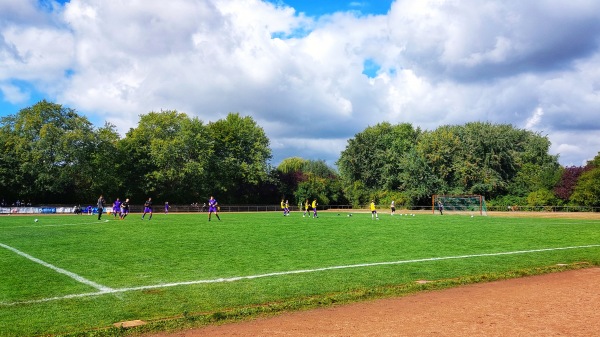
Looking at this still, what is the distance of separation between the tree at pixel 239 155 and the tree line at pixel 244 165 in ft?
0.57

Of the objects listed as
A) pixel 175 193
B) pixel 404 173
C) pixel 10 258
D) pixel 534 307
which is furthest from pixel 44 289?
pixel 404 173

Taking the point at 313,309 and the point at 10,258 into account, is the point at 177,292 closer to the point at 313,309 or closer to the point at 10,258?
the point at 313,309

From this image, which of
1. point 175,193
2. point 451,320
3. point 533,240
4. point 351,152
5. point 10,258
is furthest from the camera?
point 351,152

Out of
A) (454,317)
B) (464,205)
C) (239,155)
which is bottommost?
(454,317)

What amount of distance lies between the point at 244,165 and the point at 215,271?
61824 mm

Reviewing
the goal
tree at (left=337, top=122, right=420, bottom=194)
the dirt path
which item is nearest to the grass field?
the dirt path

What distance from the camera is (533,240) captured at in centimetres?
1898

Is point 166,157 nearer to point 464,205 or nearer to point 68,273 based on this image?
point 464,205

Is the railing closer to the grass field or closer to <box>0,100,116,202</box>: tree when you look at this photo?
<box>0,100,116,202</box>: tree

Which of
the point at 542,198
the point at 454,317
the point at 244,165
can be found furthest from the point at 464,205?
the point at 454,317

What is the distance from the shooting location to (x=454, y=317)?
711cm

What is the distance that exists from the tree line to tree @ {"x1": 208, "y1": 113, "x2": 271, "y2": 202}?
17 centimetres

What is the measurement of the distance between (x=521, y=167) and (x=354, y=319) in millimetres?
72435

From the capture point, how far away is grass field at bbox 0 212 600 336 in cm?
733
